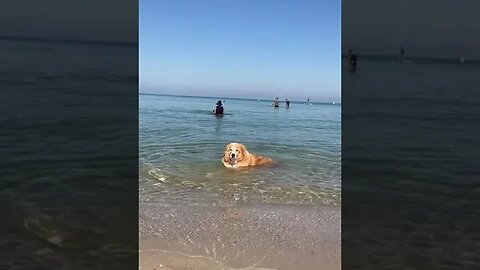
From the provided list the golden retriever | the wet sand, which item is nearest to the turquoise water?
the golden retriever

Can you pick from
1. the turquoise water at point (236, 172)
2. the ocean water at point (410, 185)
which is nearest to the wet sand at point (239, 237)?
the ocean water at point (410, 185)

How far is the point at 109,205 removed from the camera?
3014 millimetres

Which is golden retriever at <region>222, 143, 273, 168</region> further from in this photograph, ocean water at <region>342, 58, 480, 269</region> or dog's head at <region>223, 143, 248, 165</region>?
ocean water at <region>342, 58, 480, 269</region>

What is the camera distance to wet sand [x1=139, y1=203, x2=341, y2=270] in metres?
2.46

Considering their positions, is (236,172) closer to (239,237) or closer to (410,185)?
(410,185)

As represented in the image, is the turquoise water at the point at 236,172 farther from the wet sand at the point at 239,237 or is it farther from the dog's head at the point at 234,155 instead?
the wet sand at the point at 239,237

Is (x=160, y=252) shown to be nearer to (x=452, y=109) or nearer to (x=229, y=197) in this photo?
(x=229, y=197)

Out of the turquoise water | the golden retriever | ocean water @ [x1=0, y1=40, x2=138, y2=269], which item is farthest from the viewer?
the golden retriever

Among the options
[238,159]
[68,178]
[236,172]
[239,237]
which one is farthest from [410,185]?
[68,178]

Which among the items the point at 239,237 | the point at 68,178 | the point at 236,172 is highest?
the point at 68,178

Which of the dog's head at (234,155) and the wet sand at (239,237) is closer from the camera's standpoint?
the wet sand at (239,237)

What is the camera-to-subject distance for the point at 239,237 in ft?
9.69

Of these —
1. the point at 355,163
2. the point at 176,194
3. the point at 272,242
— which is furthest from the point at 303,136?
the point at 272,242

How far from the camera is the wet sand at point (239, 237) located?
2455 millimetres
